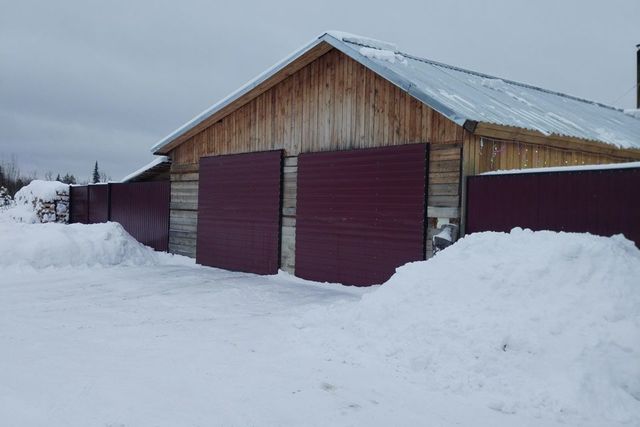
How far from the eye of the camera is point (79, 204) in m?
20.8

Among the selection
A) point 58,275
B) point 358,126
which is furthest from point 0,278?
point 358,126

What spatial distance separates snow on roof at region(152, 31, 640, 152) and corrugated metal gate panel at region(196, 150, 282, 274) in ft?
5.24

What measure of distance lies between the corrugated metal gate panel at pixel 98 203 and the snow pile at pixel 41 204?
1517 millimetres

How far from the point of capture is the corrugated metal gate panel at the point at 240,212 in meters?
13.4

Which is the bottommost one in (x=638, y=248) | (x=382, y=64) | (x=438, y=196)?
(x=638, y=248)

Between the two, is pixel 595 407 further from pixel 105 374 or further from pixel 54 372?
pixel 54 372

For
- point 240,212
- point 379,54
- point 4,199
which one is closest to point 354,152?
point 379,54

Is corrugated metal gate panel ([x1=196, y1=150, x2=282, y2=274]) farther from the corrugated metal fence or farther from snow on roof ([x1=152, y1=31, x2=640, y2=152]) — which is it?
the corrugated metal fence

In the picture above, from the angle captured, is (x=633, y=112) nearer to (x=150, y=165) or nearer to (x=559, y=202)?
(x=559, y=202)

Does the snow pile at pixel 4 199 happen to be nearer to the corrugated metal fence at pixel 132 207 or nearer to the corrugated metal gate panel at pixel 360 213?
the corrugated metal fence at pixel 132 207

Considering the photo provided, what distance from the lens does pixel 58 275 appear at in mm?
12383

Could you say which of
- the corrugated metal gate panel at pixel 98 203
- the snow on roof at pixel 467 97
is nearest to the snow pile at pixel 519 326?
the snow on roof at pixel 467 97

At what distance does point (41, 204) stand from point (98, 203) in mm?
2353

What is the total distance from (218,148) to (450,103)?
7.55 m
